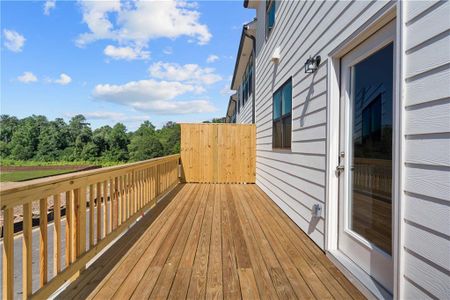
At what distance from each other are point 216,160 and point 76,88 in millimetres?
48794

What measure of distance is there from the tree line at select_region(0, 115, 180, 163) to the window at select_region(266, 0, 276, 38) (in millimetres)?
33511

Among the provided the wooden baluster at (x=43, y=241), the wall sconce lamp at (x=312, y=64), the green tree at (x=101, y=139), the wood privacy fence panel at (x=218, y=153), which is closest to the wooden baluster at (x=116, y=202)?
Result: the wooden baluster at (x=43, y=241)

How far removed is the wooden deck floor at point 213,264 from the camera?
7.03ft

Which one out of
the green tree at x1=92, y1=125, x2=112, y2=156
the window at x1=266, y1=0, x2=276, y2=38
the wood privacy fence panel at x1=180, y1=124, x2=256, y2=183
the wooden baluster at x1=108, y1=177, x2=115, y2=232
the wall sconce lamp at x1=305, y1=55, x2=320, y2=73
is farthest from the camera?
the green tree at x1=92, y1=125, x2=112, y2=156

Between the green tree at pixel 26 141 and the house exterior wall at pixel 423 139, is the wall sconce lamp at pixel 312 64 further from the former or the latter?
the green tree at pixel 26 141

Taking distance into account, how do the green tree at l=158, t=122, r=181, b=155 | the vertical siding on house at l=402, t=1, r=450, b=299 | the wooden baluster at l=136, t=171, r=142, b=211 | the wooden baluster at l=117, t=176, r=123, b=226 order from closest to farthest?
the vertical siding on house at l=402, t=1, r=450, b=299
the wooden baluster at l=117, t=176, r=123, b=226
the wooden baluster at l=136, t=171, r=142, b=211
the green tree at l=158, t=122, r=181, b=155

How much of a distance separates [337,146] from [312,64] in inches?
43.3

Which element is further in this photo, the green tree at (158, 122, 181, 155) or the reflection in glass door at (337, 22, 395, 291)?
the green tree at (158, 122, 181, 155)

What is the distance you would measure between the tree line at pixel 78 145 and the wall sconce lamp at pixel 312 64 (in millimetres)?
36423

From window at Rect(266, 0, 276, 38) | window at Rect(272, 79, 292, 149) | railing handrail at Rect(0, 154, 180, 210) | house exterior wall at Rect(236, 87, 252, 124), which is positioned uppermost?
window at Rect(266, 0, 276, 38)

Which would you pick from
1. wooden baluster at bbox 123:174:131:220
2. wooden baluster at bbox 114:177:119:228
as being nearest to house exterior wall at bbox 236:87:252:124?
wooden baluster at bbox 123:174:131:220

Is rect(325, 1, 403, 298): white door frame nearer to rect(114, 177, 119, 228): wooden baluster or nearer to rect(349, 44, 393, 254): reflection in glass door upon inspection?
rect(349, 44, 393, 254): reflection in glass door

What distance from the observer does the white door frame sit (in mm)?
1737

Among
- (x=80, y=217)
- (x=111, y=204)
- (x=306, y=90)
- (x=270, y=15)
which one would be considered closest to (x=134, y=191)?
(x=111, y=204)
